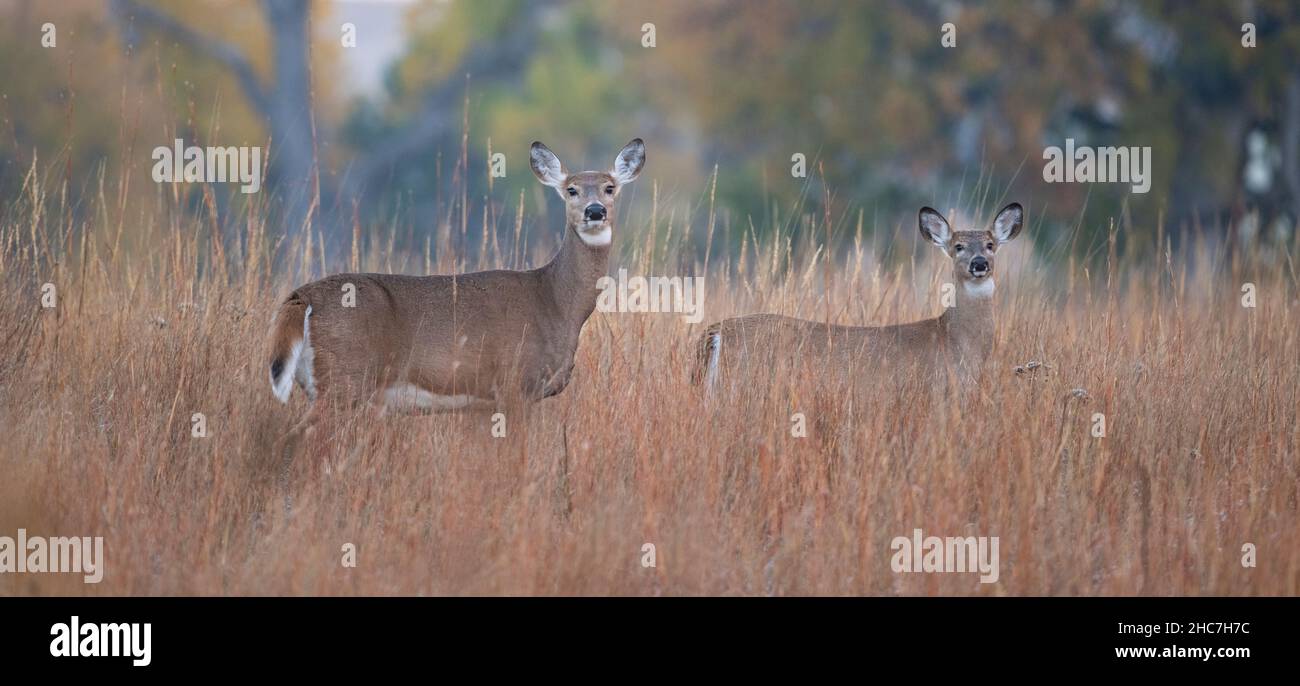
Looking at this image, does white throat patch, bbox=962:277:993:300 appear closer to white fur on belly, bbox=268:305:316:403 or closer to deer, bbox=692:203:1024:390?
deer, bbox=692:203:1024:390

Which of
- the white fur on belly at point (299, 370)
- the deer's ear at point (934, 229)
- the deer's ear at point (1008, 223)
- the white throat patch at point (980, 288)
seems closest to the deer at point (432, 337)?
the white fur on belly at point (299, 370)

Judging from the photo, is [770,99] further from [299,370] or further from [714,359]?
[299,370]

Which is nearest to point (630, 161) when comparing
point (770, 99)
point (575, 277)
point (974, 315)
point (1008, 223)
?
point (575, 277)

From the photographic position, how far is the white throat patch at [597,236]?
7500mm

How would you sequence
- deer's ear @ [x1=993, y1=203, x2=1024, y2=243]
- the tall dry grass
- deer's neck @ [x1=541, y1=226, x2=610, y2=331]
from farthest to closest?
deer's ear @ [x1=993, y1=203, x2=1024, y2=243] < deer's neck @ [x1=541, y1=226, x2=610, y2=331] < the tall dry grass

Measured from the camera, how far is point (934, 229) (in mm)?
8398

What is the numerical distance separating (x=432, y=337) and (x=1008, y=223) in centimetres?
323

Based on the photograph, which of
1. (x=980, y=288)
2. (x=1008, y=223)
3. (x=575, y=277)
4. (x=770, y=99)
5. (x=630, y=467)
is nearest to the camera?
(x=630, y=467)

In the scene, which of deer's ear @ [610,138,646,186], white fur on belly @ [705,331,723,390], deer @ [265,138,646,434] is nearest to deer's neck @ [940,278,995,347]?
white fur on belly @ [705,331,723,390]

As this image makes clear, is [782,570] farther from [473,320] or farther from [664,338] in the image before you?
[664,338]

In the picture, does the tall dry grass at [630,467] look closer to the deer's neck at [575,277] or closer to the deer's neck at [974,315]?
the deer's neck at [974,315]

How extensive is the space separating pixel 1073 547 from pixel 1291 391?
220 centimetres

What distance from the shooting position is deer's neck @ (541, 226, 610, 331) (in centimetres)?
735

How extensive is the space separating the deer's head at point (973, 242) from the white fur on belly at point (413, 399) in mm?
2763
